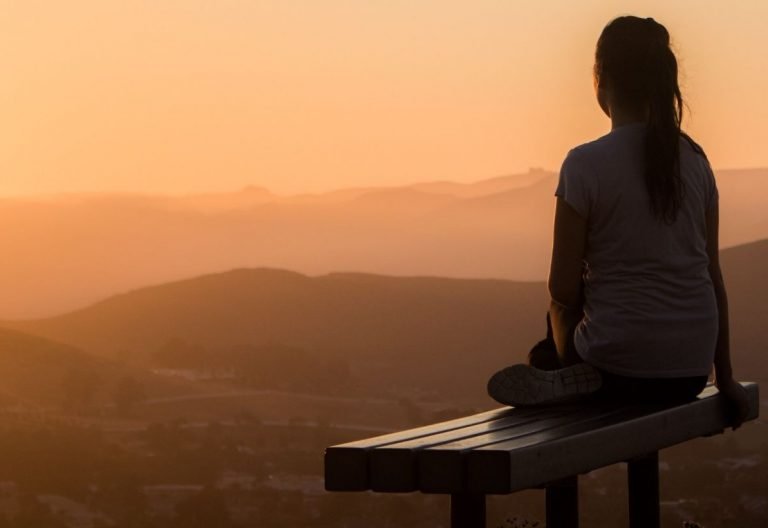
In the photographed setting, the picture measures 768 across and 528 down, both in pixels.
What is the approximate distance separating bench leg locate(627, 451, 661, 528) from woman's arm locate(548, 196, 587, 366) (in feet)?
3.88

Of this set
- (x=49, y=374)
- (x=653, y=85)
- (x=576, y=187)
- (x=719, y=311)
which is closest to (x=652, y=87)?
(x=653, y=85)

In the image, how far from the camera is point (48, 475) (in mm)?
94812

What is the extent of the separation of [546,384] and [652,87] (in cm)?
111

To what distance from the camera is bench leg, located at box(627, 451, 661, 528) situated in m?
6.44

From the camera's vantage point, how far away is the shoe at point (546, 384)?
5234mm

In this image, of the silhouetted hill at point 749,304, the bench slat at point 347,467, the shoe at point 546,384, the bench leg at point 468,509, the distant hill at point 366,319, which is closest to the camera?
the bench slat at point 347,467

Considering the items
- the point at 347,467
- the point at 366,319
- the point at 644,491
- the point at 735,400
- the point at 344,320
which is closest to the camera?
the point at 347,467

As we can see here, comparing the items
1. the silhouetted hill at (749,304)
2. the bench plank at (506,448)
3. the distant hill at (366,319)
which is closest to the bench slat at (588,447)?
the bench plank at (506,448)

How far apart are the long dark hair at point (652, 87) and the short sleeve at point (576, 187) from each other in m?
0.24

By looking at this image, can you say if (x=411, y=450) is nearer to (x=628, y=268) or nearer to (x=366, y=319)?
(x=628, y=268)

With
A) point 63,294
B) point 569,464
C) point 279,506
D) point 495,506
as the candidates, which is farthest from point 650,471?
point 63,294

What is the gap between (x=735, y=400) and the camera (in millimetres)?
5922

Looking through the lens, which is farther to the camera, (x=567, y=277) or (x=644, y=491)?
(x=644, y=491)

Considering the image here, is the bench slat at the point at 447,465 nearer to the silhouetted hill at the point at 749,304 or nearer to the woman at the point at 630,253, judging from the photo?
the woman at the point at 630,253
